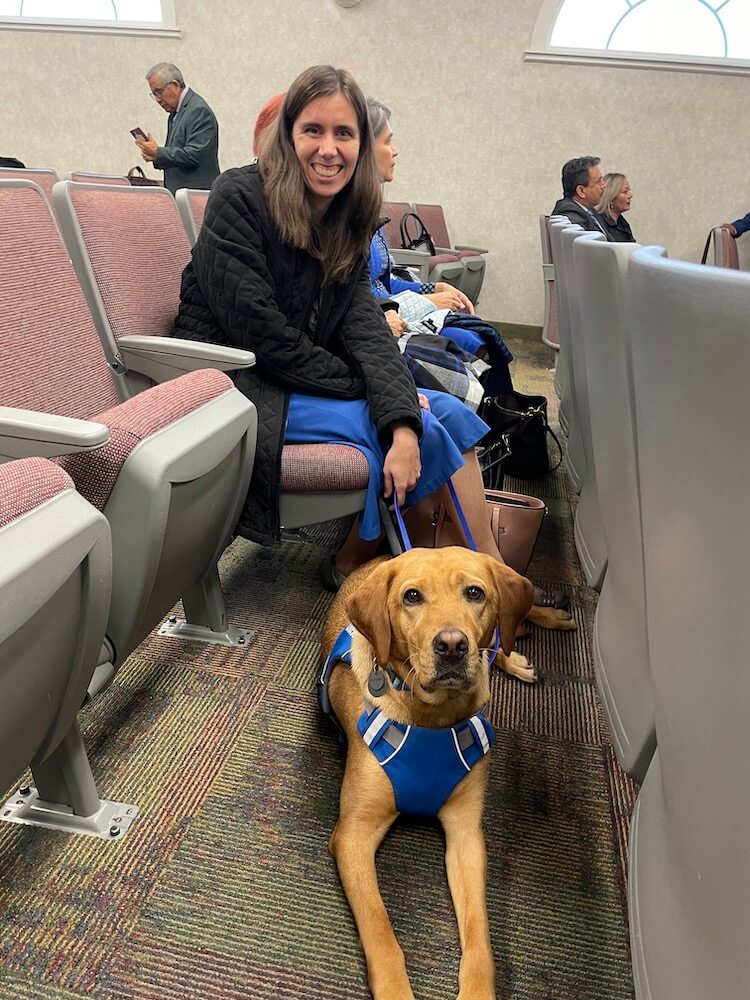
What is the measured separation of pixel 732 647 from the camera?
1.19 feet

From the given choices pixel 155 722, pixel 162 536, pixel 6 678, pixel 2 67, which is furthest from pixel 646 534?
pixel 2 67

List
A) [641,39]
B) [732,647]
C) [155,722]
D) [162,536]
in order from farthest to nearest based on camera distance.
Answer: [641,39], [155,722], [162,536], [732,647]

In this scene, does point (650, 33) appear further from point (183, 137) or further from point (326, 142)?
point (326, 142)

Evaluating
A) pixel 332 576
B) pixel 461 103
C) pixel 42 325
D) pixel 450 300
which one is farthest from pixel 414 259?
pixel 42 325

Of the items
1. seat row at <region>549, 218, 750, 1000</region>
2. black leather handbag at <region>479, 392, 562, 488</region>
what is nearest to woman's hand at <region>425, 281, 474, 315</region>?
black leather handbag at <region>479, 392, 562, 488</region>

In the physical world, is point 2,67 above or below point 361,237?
above

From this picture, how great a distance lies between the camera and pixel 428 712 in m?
1.28

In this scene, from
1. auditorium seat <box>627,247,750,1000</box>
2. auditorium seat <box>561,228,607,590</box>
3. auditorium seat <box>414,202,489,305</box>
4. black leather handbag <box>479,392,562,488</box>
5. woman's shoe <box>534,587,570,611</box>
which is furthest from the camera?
auditorium seat <box>414,202,489,305</box>

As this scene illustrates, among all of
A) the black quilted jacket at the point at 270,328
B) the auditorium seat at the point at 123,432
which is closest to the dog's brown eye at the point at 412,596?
the auditorium seat at the point at 123,432

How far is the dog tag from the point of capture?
131 cm

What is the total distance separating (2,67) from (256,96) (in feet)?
9.24

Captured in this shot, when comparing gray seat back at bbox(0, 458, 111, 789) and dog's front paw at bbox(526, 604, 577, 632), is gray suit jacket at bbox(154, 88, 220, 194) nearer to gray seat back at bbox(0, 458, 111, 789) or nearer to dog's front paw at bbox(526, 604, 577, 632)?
dog's front paw at bbox(526, 604, 577, 632)

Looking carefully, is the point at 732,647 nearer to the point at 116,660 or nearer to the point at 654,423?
the point at 654,423

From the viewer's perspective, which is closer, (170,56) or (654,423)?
(654,423)
